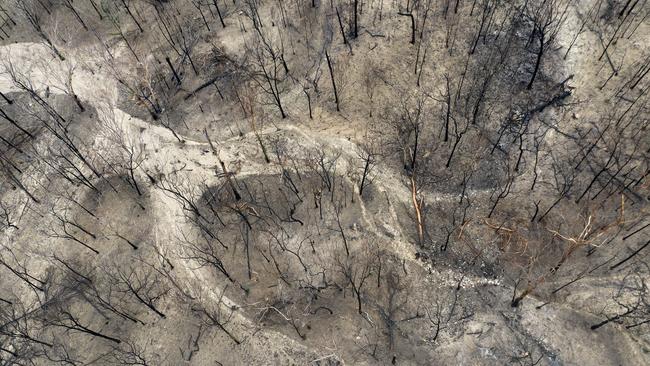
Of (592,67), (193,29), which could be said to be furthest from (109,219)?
(592,67)

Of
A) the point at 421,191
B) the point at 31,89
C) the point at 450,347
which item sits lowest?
the point at 450,347

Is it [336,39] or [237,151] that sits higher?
[336,39]

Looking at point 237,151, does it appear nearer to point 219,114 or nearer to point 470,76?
point 219,114

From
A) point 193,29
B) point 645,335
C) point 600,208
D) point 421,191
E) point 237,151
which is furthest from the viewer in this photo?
point 193,29

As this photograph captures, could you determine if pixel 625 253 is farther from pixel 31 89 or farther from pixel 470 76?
pixel 31 89

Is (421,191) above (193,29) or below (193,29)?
below

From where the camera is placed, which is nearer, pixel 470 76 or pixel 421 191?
pixel 421 191

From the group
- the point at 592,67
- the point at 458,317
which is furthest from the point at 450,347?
the point at 592,67

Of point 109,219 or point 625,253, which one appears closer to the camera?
point 625,253

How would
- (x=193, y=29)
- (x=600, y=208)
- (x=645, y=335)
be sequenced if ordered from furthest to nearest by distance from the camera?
(x=193, y=29)
(x=600, y=208)
(x=645, y=335)
